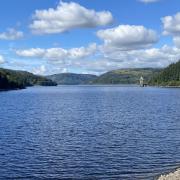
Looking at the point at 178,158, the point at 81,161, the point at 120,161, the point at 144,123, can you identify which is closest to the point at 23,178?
the point at 81,161

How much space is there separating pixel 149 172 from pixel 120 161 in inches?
211

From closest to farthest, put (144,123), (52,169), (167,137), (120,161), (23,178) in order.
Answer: (23,178), (52,169), (120,161), (167,137), (144,123)

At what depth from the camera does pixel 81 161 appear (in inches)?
1780

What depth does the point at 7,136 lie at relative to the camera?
2469 inches

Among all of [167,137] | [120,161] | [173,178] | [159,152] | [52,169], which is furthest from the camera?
[167,137]

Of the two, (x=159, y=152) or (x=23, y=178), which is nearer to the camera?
(x=23, y=178)

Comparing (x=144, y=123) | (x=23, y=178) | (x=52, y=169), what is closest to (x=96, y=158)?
(x=52, y=169)

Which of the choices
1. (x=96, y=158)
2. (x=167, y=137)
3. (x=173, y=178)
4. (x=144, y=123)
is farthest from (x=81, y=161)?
(x=144, y=123)

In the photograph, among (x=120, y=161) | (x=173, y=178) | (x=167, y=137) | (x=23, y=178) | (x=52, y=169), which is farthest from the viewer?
(x=167, y=137)

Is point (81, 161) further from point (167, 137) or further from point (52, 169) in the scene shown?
point (167, 137)

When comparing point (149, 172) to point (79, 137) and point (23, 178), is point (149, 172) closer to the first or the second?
point (23, 178)

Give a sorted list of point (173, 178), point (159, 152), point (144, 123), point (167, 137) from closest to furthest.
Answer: point (173, 178)
point (159, 152)
point (167, 137)
point (144, 123)

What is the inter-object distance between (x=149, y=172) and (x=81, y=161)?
27.3 feet

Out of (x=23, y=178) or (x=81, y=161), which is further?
(x=81, y=161)
